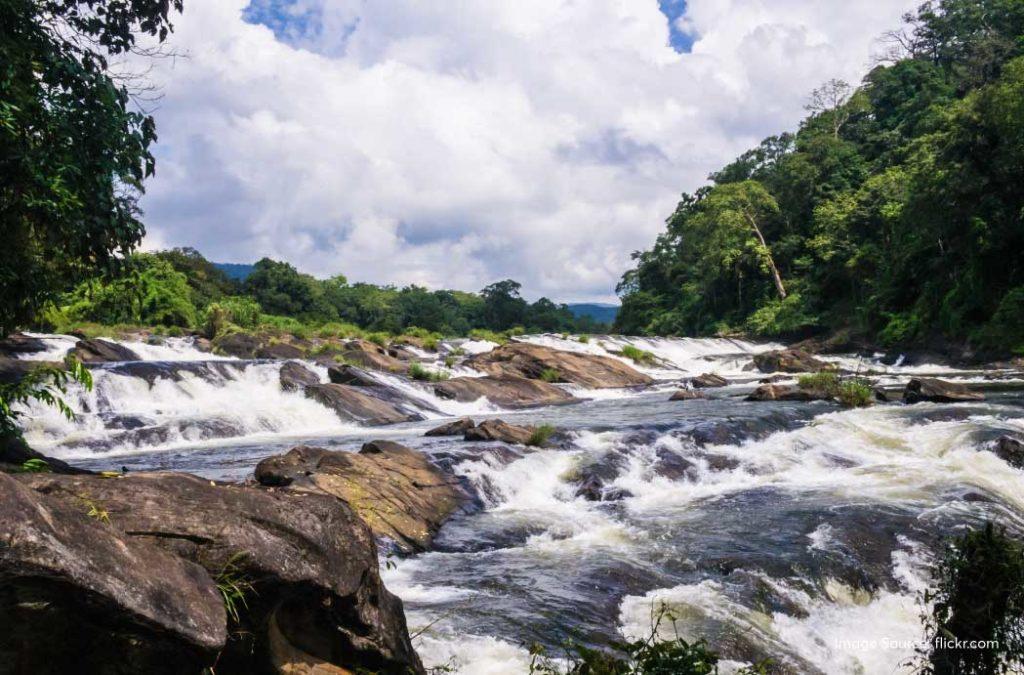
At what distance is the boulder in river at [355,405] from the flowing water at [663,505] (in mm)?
355

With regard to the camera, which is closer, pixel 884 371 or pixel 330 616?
pixel 330 616

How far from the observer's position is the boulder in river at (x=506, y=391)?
23.7 meters

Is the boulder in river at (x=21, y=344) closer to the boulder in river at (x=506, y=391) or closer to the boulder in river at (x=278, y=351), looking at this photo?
the boulder in river at (x=278, y=351)

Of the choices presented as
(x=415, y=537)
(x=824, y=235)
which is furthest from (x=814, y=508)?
(x=824, y=235)

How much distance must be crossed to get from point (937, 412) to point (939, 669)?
14.1 m

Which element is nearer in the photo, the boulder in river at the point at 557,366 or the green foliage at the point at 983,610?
the green foliage at the point at 983,610

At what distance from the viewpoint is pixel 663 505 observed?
34.4ft

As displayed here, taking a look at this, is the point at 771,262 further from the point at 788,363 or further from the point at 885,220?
the point at 788,363

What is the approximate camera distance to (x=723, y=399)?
72.3 ft

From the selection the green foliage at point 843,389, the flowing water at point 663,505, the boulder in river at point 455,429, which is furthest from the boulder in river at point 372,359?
the green foliage at point 843,389

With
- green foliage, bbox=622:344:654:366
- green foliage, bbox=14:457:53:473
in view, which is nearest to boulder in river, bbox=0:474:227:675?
green foliage, bbox=14:457:53:473

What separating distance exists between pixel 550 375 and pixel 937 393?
14.0 m

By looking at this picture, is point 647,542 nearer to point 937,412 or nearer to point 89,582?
point 89,582

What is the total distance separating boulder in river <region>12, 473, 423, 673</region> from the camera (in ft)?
9.52
